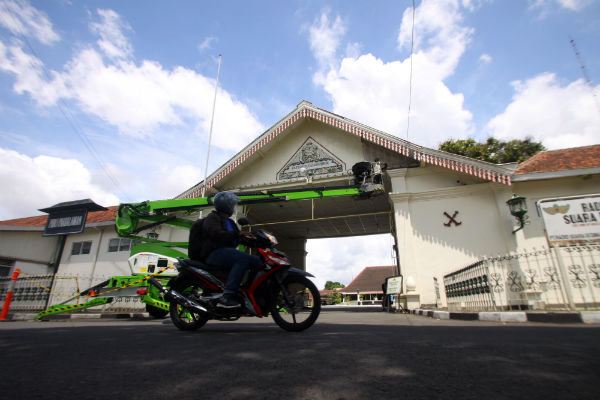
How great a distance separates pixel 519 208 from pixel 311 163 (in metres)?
7.55

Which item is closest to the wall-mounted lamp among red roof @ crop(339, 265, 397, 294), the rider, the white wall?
the white wall

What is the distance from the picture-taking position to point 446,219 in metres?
10.3

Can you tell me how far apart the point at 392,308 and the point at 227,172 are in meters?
8.86

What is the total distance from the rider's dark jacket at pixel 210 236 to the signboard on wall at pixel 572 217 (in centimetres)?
718

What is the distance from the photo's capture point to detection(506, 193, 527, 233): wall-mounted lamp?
889 cm

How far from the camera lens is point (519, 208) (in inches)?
351

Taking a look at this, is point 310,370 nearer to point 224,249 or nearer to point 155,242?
point 224,249

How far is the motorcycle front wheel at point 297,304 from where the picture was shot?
11.3ft

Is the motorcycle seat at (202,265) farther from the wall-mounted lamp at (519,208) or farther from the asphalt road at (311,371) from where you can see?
the wall-mounted lamp at (519,208)

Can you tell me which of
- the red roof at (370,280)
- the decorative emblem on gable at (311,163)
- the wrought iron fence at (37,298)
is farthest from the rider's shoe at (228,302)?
the red roof at (370,280)

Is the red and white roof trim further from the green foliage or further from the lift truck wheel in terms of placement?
the green foliage

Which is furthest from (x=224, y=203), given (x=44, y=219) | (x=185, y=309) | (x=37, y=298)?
(x=44, y=219)

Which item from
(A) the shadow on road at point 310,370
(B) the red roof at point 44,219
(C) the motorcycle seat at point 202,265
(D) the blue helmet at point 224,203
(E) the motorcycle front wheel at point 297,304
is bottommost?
(A) the shadow on road at point 310,370

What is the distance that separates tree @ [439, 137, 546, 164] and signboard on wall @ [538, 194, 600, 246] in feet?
65.2
